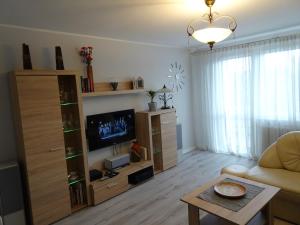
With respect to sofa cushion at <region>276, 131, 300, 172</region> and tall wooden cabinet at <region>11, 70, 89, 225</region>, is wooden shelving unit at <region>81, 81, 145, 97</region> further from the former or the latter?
sofa cushion at <region>276, 131, 300, 172</region>

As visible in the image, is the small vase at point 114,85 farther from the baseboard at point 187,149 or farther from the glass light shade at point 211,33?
the baseboard at point 187,149

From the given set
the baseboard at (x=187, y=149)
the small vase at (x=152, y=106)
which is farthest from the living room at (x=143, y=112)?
the baseboard at (x=187, y=149)

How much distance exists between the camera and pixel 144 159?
396 centimetres

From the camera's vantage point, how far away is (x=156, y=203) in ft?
10.1

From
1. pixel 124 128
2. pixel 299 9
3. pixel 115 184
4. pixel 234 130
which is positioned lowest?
pixel 115 184

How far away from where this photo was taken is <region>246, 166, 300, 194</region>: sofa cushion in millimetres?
2451

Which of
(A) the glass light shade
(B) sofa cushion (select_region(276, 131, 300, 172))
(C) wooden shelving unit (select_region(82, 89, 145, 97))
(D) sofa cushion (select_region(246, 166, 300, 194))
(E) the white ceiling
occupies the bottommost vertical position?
(D) sofa cushion (select_region(246, 166, 300, 194))

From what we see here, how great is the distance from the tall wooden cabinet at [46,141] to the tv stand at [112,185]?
6.8 inches

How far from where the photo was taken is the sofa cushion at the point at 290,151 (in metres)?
2.86

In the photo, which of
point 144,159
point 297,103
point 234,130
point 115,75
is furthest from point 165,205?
point 297,103

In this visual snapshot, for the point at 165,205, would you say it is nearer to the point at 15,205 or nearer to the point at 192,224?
the point at 192,224

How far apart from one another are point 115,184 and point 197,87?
299 cm

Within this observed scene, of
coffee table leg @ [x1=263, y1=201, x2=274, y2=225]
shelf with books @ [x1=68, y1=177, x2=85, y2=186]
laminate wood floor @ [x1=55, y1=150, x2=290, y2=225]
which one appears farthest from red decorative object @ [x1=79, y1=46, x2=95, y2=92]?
coffee table leg @ [x1=263, y1=201, x2=274, y2=225]

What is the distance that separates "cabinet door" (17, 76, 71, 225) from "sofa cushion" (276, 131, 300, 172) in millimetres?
2846
